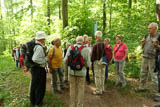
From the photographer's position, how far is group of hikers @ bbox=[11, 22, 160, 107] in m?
3.39

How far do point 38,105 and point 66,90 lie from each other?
4.80 feet

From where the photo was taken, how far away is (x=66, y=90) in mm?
4980

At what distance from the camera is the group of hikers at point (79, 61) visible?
339 centimetres

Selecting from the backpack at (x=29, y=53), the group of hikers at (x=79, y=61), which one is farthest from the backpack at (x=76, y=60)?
the backpack at (x=29, y=53)

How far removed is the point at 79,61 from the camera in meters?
3.33

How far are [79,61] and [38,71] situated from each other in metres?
1.25

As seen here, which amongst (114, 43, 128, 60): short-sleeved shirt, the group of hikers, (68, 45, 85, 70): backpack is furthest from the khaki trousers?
(114, 43, 128, 60): short-sleeved shirt

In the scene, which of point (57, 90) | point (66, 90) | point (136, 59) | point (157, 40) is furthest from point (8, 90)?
point (136, 59)

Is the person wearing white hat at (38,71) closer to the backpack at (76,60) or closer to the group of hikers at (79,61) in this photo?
the group of hikers at (79,61)

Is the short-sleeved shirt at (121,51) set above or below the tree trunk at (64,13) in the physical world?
below

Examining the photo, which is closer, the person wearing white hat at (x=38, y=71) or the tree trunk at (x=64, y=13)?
the person wearing white hat at (x=38, y=71)

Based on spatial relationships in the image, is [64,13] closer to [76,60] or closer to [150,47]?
[76,60]

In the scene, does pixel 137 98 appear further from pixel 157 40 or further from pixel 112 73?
pixel 112 73

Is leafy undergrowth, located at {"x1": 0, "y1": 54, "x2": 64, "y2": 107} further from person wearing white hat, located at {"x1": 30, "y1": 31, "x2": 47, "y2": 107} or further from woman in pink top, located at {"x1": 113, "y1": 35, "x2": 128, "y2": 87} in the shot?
woman in pink top, located at {"x1": 113, "y1": 35, "x2": 128, "y2": 87}
